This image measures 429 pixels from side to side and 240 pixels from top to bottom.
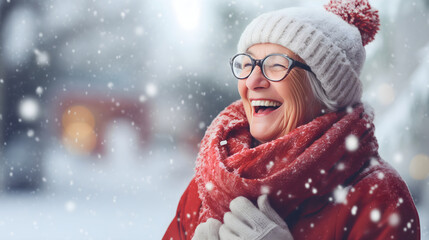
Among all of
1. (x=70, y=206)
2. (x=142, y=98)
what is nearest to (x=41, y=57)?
(x=142, y=98)

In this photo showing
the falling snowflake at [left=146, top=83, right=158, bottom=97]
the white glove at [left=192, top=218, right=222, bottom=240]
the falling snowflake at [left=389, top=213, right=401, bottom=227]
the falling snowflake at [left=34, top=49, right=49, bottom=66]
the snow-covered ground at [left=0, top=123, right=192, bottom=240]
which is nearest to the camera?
the falling snowflake at [left=389, top=213, right=401, bottom=227]

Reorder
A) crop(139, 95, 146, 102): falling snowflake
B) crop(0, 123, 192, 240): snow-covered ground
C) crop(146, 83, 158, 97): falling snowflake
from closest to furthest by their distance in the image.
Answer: crop(0, 123, 192, 240): snow-covered ground → crop(146, 83, 158, 97): falling snowflake → crop(139, 95, 146, 102): falling snowflake

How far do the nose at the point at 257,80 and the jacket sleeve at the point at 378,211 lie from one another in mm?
371

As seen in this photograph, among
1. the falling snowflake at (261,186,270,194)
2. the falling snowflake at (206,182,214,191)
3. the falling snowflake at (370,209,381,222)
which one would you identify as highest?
the falling snowflake at (206,182,214,191)

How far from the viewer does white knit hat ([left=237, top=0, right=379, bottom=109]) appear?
1163mm

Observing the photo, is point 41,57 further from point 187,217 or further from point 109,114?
point 187,217

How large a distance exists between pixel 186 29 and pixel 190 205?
1.94m

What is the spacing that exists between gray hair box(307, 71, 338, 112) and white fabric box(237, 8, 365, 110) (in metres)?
0.01

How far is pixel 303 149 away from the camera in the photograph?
1.11 metres

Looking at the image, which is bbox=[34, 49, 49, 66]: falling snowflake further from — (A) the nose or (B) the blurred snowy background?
(A) the nose

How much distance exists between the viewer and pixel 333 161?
1.09 m

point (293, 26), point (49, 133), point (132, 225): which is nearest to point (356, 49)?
point (293, 26)

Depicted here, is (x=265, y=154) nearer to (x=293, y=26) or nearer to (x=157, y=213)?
(x=293, y=26)

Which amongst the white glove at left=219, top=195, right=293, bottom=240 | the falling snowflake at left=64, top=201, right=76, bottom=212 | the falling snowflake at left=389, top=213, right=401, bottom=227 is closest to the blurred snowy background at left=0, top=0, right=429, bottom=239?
the falling snowflake at left=64, top=201, right=76, bottom=212
